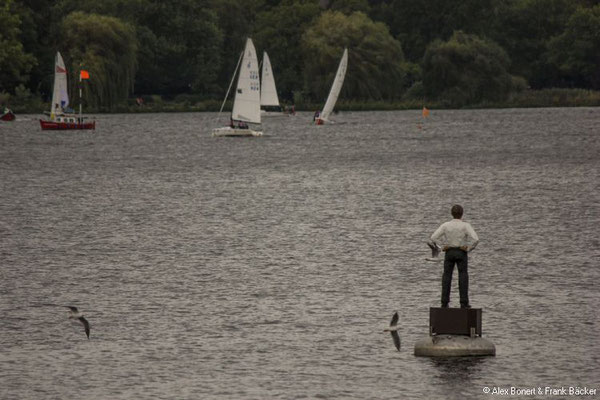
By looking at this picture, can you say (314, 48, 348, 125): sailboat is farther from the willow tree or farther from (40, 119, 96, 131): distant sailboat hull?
(40, 119, 96, 131): distant sailboat hull

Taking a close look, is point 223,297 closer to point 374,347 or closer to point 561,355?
point 374,347

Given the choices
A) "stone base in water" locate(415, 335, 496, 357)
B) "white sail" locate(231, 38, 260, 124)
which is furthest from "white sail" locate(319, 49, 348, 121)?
"stone base in water" locate(415, 335, 496, 357)

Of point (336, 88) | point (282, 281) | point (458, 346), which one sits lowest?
point (282, 281)

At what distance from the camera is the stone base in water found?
35750 millimetres

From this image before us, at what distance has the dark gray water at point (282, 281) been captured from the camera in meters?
35.1

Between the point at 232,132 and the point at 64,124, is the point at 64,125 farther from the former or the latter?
the point at 232,132

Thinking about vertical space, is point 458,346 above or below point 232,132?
below

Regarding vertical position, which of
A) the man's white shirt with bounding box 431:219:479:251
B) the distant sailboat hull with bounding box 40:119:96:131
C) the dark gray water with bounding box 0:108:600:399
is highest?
the man's white shirt with bounding box 431:219:479:251

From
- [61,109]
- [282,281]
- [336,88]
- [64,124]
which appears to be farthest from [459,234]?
[336,88]

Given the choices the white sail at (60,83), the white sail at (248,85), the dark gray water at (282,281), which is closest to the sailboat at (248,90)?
the white sail at (248,85)

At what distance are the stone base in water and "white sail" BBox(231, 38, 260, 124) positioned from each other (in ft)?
360

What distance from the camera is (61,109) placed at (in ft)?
587

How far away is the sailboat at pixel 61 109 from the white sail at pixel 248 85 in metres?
30.5

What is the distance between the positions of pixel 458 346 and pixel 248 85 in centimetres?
11480
